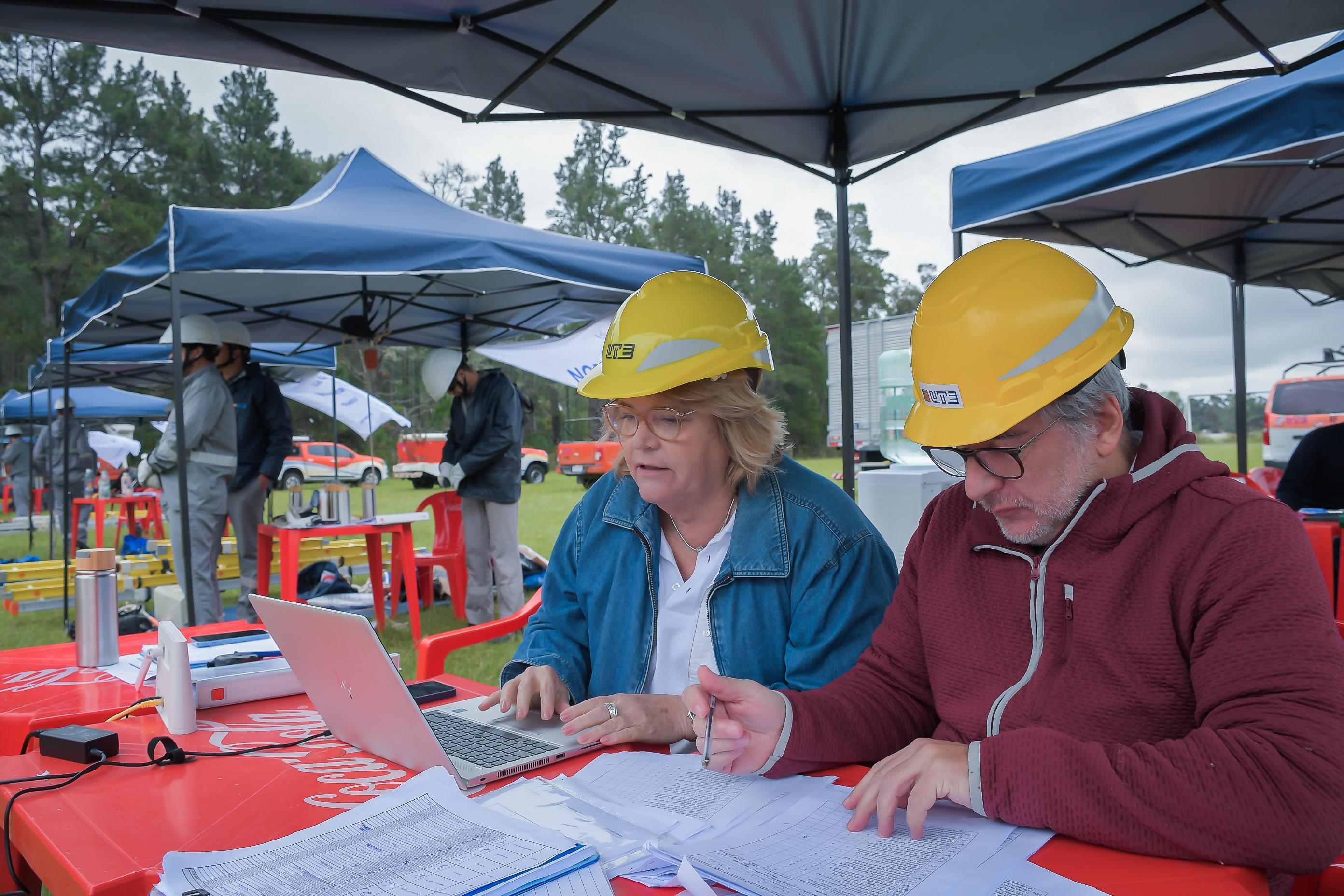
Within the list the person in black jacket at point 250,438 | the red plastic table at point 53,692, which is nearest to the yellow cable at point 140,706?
the red plastic table at point 53,692

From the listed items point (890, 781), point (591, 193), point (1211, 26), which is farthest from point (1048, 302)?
point (591, 193)

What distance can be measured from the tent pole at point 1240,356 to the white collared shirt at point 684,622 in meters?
6.09

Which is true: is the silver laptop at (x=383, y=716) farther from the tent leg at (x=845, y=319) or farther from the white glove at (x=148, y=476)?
the white glove at (x=148, y=476)

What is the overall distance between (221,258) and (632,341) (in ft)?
11.6

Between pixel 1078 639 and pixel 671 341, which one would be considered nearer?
pixel 1078 639

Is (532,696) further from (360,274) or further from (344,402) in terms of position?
(344,402)

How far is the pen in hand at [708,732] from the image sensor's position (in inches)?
48.9

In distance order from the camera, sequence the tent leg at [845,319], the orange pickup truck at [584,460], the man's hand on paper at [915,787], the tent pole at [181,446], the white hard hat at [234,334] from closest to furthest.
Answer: the man's hand on paper at [915,787] < the tent leg at [845,319] < the tent pole at [181,446] < the white hard hat at [234,334] < the orange pickup truck at [584,460]

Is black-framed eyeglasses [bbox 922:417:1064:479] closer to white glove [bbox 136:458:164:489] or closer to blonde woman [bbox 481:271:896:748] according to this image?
blonde woman [bbox 481:271:896:748]

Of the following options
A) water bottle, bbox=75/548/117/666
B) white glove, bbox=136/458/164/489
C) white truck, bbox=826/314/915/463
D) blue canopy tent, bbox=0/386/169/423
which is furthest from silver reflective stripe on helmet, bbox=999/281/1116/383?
white truck, bbox=826/314/915/463

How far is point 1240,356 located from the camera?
682cm

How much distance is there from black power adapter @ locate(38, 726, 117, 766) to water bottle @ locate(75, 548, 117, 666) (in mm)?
615

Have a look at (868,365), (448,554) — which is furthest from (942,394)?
(868,365)

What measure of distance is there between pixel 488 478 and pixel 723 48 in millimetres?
3993
